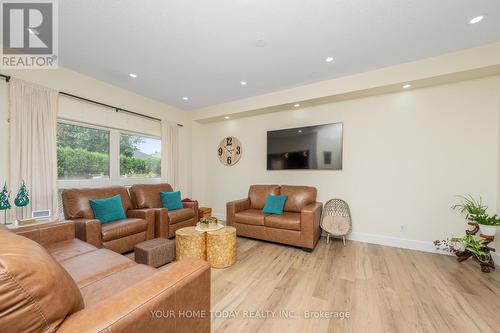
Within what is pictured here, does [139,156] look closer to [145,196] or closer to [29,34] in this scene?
[145,196]

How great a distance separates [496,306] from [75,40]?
16.0 ft

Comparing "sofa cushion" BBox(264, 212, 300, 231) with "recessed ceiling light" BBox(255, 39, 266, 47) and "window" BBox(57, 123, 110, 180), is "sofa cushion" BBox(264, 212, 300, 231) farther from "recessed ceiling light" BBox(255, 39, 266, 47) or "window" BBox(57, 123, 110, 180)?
"window" BBox(57, 123, 110, 180)

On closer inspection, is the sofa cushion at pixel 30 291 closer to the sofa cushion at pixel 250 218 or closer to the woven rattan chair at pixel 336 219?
the sofa cushion at pixel 250 218

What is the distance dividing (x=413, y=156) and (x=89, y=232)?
442cm

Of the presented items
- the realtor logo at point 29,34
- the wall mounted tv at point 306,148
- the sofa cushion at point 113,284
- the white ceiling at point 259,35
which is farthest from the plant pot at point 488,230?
the realtor logo at point 29,34

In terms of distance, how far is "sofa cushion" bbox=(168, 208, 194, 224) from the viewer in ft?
10.6

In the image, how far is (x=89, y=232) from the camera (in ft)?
7.42

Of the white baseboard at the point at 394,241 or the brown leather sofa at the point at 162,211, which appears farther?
the brown leather sofa at the point at 162,211

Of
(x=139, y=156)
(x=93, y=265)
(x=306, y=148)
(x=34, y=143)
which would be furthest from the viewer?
(x=139, y=156)

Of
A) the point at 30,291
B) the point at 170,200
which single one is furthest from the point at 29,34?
the point at 30,291

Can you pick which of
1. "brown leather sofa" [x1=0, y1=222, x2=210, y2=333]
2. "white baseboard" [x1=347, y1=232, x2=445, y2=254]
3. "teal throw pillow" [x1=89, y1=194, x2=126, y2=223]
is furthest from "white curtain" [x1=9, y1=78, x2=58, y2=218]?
"white baseboard" [x1=347, y1=232, x2=445, y2=254]

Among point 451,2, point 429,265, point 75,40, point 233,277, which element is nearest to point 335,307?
point 233,277

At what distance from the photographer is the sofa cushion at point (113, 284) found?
1.08 meters

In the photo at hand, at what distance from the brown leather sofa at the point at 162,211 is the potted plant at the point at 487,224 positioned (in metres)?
4.02
